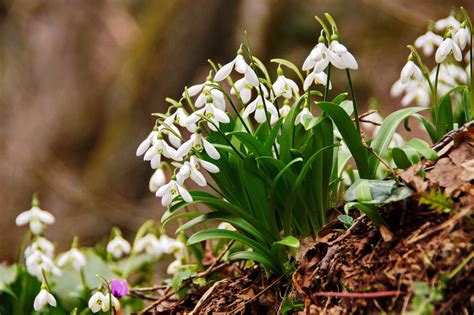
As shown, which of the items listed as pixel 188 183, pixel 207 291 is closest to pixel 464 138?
pixel 207 291

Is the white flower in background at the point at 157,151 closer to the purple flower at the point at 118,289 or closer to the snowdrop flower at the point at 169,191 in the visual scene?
the snowdrop flower at the point at 169,191

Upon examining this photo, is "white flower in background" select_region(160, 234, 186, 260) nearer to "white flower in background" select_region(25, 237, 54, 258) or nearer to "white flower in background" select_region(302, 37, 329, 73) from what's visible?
"white flower in background" select_region(25, 237, 54, 258)

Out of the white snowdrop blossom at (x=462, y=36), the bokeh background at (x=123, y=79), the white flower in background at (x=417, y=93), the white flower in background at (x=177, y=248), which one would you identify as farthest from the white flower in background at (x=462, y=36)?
the bokeh background at (x=123, y=79)

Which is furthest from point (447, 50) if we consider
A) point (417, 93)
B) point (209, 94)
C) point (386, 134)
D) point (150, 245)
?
point (150, 245)

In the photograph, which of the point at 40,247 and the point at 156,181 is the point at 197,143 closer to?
the point at 156,181

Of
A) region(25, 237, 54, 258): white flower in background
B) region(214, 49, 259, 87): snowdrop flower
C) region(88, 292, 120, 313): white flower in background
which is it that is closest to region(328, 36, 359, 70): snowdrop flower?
region(214, 49, 259, 87): snowdrop flower

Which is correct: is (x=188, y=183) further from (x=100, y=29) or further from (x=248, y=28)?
(x=100, y=29)
